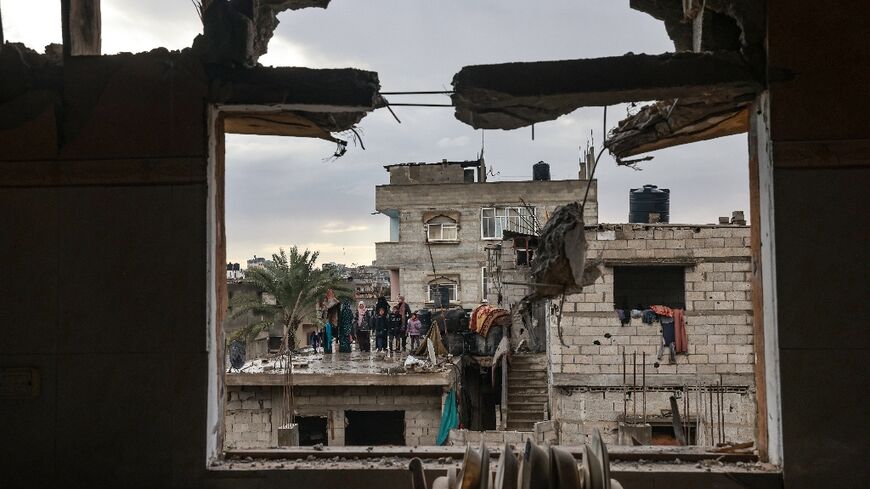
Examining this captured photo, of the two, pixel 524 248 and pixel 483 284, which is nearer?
pixel 524 248

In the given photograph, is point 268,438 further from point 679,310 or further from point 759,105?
point 759,105

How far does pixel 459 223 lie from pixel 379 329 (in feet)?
47.1

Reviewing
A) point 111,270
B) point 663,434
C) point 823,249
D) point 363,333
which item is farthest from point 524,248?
point 111,270

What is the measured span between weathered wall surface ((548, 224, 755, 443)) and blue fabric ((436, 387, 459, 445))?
2.52m

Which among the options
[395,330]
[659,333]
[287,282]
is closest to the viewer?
[659,333]

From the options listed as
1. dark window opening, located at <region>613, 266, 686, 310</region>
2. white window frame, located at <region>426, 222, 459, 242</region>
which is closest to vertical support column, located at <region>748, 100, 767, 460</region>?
dark window opening, located at <region>613, 266, 686, 310</region>

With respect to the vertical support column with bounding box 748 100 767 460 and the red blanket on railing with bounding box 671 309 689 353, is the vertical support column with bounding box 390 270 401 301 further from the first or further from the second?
the vertical support column with bounding box 748 100 767 460

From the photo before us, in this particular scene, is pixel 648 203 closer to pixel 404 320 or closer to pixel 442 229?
pixel 404 320

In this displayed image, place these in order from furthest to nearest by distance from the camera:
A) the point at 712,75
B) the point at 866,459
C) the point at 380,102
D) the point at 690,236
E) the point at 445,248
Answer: the point at 445,248 < the point at 690,236 < the point at 380,102 < the point at 712,75 < the point at 866,459

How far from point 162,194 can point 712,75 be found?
341 centimetres

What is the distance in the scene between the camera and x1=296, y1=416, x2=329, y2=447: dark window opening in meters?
15.5

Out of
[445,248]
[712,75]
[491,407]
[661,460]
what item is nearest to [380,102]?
[712,75]

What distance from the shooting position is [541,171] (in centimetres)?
3300

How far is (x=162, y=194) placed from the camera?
361 cm
